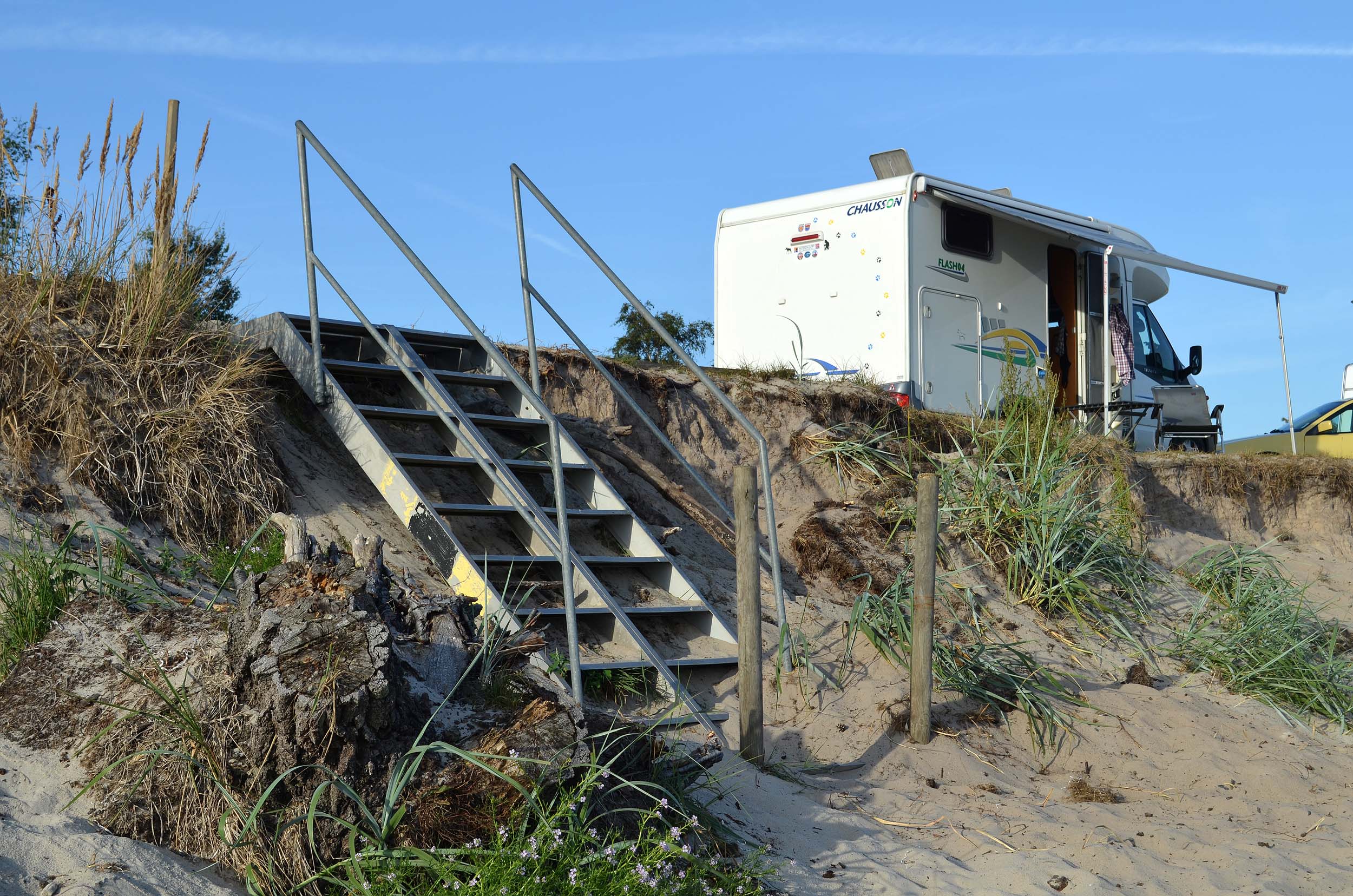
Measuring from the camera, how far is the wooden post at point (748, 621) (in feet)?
17.1

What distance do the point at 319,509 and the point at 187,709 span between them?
2.79 meters

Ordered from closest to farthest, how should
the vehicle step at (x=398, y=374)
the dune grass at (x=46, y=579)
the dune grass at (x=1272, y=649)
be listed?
the dune grass at (x=46, y=579) → the vehicle step at (x=398, y=374) → the dune grass at (x=1272, y=649)

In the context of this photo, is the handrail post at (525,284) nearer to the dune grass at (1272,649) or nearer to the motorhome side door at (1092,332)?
the dune grass at (1272,649)

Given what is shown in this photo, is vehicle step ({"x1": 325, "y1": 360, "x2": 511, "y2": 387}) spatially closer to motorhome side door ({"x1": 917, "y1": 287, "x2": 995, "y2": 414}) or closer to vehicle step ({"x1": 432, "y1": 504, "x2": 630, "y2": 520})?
vehicle step ({"x1": 432, "y1": 504, "x2": 630, "y2": 520})

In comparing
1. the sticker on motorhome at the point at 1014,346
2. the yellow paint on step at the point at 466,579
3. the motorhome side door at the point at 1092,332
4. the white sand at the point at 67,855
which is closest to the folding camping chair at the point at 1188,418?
the motorhome side door at the point at 1092,332

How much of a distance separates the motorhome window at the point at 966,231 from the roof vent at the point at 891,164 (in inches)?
23.1

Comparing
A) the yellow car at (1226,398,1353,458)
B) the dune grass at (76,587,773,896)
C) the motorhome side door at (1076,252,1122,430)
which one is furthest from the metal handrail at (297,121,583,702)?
the yellow car at (1226,398,1353,458)

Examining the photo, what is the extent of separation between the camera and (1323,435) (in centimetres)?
1586

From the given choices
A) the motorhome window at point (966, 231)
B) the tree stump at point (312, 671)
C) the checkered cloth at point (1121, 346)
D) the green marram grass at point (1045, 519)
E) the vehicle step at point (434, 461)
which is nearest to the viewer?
the tree stump at point (312, 671)

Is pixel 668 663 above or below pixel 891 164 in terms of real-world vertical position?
below

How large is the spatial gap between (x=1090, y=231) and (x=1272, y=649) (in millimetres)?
5786

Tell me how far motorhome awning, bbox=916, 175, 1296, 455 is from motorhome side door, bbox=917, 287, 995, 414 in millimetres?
896

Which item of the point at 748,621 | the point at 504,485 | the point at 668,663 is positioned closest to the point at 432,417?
the point at 504,485

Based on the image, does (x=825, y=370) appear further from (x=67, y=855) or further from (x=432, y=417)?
(x=67, y=855)
